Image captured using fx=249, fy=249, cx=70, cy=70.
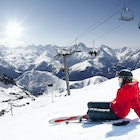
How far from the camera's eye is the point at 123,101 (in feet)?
26.7

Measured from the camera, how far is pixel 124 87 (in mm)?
7992

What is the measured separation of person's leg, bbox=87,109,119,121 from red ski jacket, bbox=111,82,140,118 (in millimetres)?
201

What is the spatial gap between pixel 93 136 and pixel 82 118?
2350mm

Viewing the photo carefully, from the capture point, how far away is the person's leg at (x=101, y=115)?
849 centimetres

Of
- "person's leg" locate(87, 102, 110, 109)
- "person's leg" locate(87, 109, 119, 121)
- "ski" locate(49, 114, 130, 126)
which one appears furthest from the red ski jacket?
"person's leg" locate(87, 102, 110, 109)

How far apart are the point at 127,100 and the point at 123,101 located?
159mm

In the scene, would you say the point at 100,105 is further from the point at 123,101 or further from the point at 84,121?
the point at 123,101

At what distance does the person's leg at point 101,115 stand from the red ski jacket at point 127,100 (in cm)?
20

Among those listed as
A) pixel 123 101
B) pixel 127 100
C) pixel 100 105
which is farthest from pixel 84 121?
pixel 127 100

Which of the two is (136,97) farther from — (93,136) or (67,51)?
(67,51)

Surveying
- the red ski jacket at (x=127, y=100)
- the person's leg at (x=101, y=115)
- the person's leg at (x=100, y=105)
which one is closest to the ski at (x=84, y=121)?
the person's leg at (x=101, y=115)

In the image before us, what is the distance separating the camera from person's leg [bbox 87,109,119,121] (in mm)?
8489

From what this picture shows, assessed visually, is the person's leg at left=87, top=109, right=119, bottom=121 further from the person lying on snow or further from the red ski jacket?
the red ski jacket

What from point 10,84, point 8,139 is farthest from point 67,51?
point 10,84
